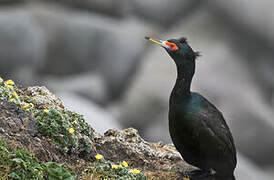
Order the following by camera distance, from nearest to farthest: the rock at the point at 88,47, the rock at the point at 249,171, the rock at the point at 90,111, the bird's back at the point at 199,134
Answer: the bird's back at the point at 199,134, the rock at the point at 249,171, the rock at the point at 90,111, the rock at the point at 88,47

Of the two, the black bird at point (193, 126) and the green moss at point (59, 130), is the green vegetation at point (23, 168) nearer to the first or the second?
the green moss at point (59, 130)

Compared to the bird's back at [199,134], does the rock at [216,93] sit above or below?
above

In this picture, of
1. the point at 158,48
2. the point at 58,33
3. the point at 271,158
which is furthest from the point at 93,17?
the point at 271,158

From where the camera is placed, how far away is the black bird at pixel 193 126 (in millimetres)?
5062

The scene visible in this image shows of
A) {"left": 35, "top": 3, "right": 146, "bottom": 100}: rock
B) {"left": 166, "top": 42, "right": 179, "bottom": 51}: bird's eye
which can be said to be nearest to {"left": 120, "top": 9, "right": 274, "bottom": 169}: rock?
{"left": 35, "top": 3, "right": 146, "bottom": 100}: rock

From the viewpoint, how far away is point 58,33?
14852 mm

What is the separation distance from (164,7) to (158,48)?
1.29 metres

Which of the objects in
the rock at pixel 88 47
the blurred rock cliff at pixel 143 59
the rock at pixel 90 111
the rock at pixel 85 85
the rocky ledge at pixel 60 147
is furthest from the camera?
the rock at pixel 88 47

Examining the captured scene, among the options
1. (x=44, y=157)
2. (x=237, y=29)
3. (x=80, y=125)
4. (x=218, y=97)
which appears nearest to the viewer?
(x=44, y=157)

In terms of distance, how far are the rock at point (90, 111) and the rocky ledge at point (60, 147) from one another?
7688 millimetres

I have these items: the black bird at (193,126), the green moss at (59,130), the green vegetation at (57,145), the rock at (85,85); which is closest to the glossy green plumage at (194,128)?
the black bird at (193,126)

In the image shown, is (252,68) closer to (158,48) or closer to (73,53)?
(158,48)

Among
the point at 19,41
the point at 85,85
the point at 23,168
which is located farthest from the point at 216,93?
the point at 23,168

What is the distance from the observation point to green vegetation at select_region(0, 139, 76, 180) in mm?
3871
